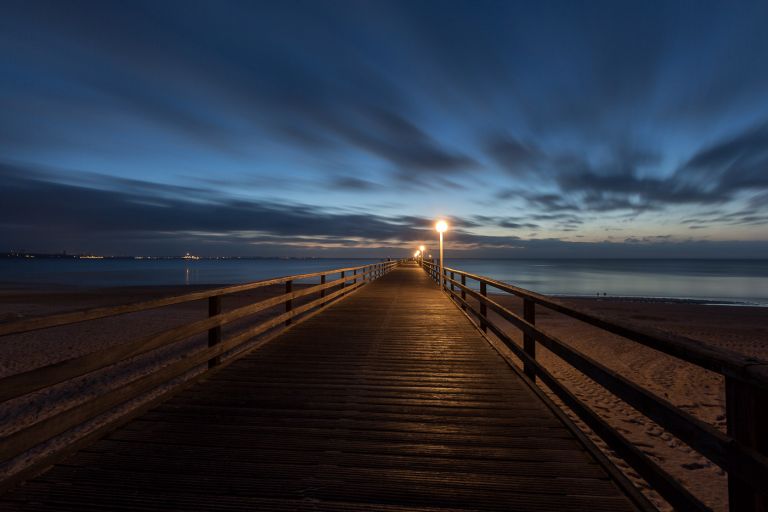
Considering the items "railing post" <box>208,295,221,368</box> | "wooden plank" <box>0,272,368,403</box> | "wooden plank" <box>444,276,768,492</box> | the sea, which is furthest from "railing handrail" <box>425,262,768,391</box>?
the sea

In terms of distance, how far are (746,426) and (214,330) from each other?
476 cm

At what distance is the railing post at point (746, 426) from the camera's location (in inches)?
57.2

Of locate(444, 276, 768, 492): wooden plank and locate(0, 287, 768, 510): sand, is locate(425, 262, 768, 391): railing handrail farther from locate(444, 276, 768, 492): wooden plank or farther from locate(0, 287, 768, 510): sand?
locate(0, 287, 768, 510): sand

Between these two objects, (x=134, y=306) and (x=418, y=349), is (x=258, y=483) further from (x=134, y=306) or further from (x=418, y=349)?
(x=418, y=349)

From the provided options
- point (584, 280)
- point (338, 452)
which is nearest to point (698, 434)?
point (338, 452)

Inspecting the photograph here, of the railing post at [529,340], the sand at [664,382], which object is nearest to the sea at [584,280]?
the sand at [664,382]

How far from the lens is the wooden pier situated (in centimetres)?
222

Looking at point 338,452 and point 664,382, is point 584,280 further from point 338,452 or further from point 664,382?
point 338,452

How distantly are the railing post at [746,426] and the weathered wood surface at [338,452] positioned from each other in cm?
79

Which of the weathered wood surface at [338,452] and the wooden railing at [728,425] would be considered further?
the weathered wood surface at [338,452]

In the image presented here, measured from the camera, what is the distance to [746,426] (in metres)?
1.49

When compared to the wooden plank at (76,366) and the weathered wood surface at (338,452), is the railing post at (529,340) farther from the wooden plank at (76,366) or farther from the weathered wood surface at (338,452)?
the wooden plank at (76,366)

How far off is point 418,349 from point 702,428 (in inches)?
176

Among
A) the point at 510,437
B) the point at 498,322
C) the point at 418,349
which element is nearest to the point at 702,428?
the point at 510,437
